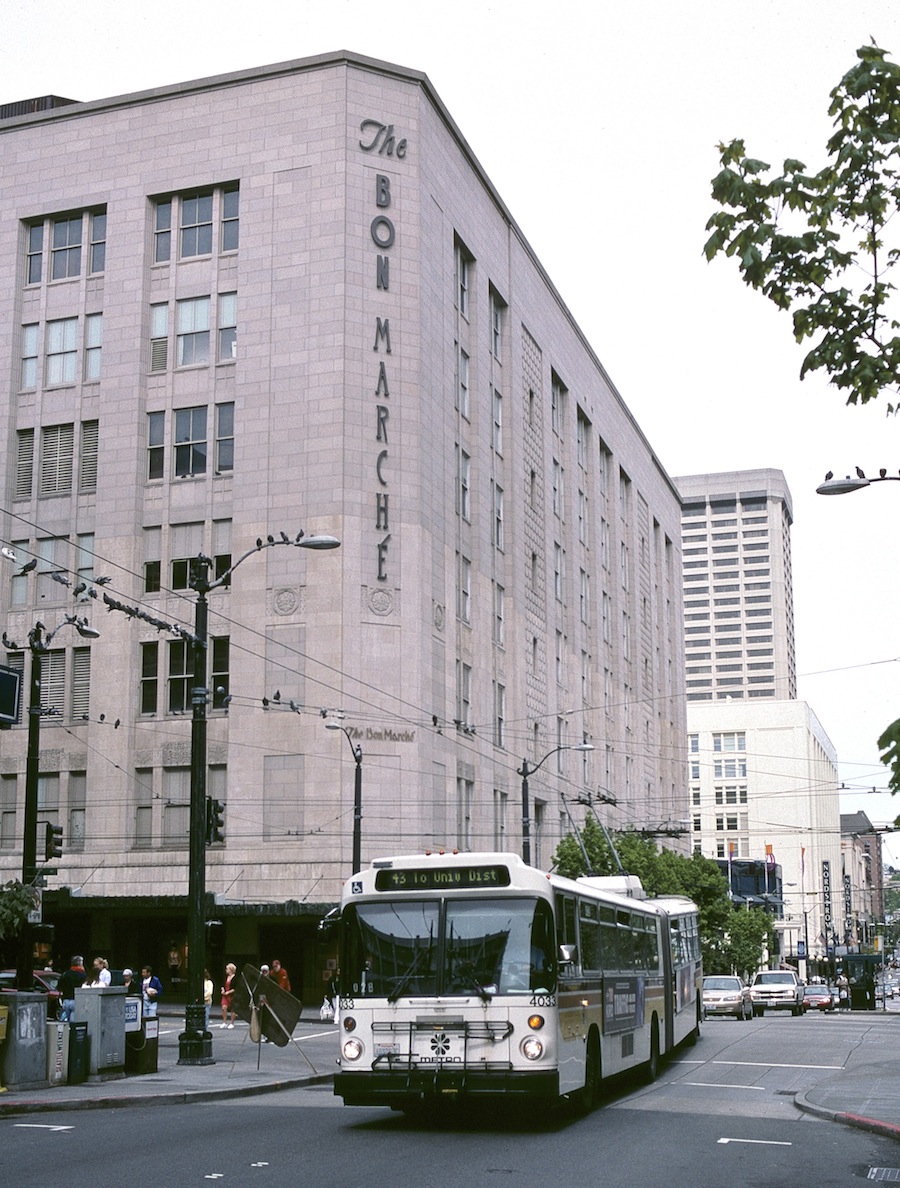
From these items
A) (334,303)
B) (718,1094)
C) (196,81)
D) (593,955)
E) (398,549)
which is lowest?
(718,1094)

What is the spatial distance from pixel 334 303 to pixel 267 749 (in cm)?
1644

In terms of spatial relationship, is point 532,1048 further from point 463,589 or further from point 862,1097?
point 463,589

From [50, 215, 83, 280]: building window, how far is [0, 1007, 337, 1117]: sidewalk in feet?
119

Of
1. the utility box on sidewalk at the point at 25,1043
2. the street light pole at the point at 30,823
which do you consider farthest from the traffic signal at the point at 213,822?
the utility box on sidewalk at the point at 25,1043

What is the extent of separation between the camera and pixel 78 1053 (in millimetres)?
21734

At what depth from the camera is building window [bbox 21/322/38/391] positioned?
5888cm

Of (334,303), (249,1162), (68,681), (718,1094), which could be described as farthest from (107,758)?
(249,1162)

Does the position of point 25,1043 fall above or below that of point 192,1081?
above

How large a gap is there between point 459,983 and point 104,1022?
8.31 meters

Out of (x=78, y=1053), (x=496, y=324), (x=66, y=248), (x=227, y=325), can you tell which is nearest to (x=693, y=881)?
(x=496, y=324)

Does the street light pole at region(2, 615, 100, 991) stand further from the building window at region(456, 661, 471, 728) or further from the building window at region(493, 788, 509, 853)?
the building window at region(493, 788, 509, 853)

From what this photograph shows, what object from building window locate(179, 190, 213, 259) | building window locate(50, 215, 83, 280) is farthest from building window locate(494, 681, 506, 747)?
building window locate(50, 215, 83, 280)

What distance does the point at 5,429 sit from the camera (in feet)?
191

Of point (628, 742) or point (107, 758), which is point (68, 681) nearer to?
point (107, 758)
